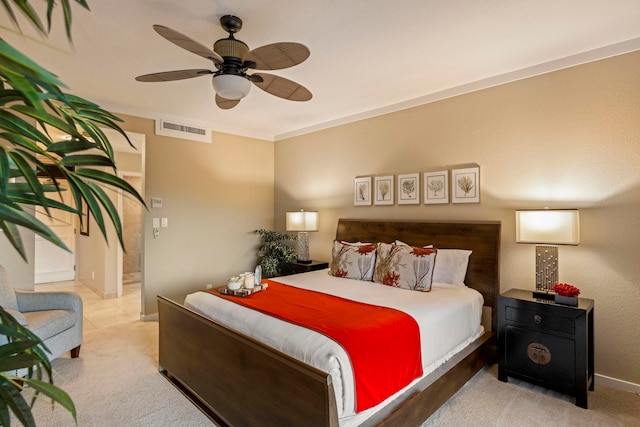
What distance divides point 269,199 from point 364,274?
2657 millimetres

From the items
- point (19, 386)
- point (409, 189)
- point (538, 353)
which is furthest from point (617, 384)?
point (19, 386)

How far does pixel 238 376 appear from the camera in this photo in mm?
2061

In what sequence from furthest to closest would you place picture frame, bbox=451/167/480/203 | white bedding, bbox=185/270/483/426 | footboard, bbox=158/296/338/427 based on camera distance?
picture frame, bbox=451/167/480/203
white bedding, bbox=185/270/483/426
footboard, bbox=158/296/338/427

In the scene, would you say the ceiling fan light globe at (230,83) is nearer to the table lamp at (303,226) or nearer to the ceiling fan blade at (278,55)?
the ceiling fan blade at (278,55)

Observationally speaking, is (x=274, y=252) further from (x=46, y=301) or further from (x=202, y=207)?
(x=46, y=301)

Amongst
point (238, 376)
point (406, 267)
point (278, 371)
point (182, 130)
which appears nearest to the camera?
point (278, 371)

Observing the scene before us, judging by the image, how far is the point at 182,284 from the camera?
4.65 metres

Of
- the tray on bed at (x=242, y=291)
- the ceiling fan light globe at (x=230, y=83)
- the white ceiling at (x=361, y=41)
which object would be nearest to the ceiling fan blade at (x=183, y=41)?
the ceiling fan light globe at (x=230, y=83)

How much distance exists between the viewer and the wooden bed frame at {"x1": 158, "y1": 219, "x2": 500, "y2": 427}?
5.51 feet

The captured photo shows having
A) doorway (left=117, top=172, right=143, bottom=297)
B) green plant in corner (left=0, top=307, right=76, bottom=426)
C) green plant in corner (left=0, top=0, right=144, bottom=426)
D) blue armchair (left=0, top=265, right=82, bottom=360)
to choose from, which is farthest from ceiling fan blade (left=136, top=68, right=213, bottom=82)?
doorway (left=117, top=172, right=143, bottom=297)

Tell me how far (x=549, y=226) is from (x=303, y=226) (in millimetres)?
2935

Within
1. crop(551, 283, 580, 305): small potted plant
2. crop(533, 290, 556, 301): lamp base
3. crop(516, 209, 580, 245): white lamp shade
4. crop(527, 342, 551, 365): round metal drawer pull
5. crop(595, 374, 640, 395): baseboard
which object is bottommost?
crop(595, 374, 640, 395): baseboard

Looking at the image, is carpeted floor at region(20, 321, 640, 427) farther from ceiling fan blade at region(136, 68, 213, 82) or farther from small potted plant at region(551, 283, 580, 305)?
ceiling fan blade at region(136, 68, 213, 82)

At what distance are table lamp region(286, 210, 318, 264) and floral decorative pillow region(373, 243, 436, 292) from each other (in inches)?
59.7
